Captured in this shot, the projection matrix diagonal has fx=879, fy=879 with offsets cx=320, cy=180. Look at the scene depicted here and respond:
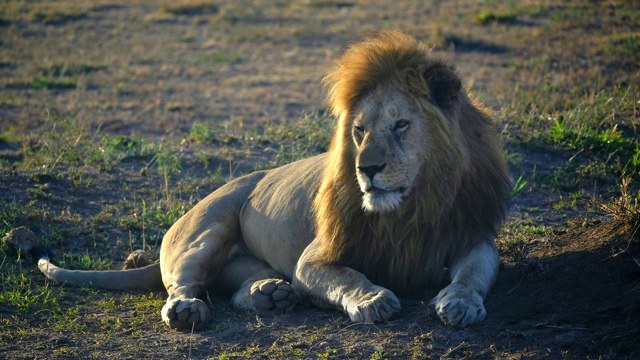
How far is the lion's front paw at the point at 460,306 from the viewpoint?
3.93 meters

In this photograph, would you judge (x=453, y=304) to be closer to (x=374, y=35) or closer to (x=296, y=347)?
(x=296, y=347)

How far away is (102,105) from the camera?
453 inches

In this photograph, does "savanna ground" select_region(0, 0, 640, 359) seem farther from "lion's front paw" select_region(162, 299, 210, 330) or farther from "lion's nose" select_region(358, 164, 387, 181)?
"lion's nose" select_region(358, 164, 387, 181)

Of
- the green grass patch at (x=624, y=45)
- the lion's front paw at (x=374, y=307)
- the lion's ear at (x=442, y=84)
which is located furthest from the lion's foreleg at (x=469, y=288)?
the green grass patch at (x=624, y=45)

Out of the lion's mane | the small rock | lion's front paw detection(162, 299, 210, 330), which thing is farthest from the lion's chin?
lion's front paw detection(162, 299, 210, 330)

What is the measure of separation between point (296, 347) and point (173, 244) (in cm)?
177

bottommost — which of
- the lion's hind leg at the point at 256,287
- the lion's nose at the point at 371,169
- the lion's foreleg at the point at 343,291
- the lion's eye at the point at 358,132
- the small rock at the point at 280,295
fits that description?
the lion's hind leg at the point at 256,287

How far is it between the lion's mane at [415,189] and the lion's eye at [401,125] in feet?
0.38

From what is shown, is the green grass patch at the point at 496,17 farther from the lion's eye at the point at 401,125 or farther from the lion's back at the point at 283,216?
the lion's eye at the point at 401,125

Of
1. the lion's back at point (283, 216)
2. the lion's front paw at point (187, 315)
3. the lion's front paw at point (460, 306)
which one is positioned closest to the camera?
the lion's front paw at point (460, 306)

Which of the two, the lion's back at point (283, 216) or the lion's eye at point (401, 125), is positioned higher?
the lion's eye at point (401, 125)

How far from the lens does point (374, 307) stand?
13.6ft

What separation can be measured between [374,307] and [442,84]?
3.88 ft

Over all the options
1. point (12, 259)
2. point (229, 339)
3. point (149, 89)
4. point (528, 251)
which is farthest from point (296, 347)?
point (149, 89)
